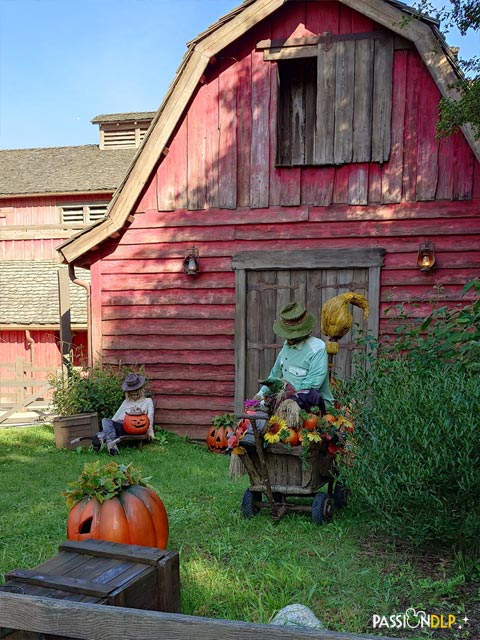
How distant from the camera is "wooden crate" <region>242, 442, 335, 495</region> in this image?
4.51 metres

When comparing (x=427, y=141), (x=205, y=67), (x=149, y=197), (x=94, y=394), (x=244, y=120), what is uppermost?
(x=205, y=67)

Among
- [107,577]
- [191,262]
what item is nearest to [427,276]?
[191,262]

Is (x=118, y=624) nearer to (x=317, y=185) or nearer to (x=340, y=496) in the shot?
(x=340, y=496)

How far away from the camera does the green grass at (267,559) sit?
322 cm

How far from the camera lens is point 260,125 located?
8430mm

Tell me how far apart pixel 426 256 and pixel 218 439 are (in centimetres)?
388

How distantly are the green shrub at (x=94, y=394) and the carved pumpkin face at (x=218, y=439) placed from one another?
1.59 meters

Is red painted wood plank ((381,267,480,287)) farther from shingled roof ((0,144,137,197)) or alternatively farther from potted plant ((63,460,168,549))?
shingled roof ((0,144,137,197))

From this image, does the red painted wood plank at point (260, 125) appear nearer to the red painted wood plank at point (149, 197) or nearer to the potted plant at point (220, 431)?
the red painted wood plank at point (149, 197)

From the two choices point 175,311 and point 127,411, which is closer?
point 127,411

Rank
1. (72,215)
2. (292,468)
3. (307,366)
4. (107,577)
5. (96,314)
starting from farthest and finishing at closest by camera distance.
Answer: (72,215) → (96,314) → (307,366) → (292,468) → (107,577)

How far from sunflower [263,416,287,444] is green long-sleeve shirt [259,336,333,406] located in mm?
396

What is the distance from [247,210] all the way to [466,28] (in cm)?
369

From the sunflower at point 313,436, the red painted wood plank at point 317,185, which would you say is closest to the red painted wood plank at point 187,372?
the red painted wood plank at point 317,185
